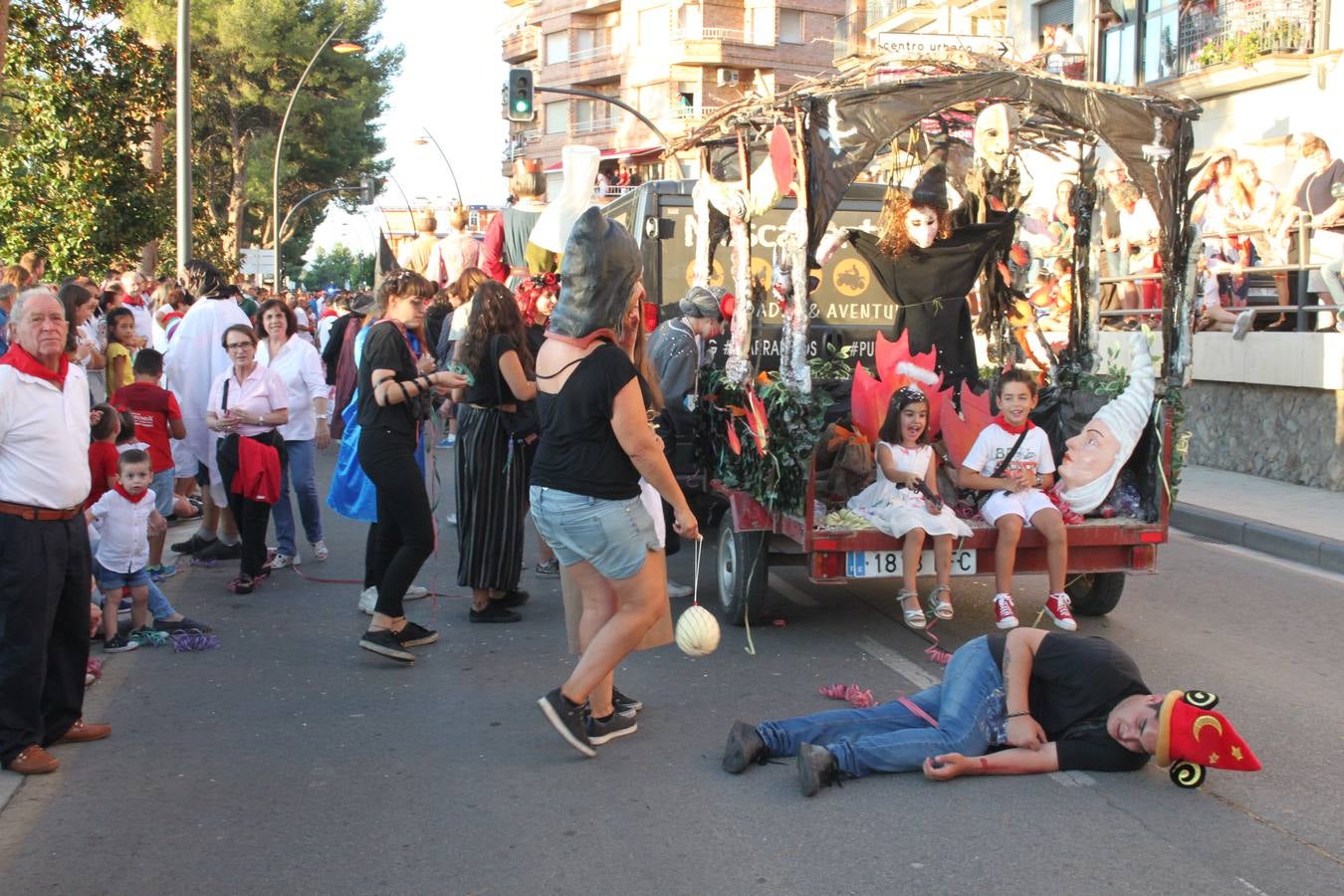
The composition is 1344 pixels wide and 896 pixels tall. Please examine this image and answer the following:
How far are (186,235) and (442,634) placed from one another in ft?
32.2

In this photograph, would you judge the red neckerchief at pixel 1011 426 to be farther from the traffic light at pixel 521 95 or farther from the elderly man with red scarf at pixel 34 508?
the traffic light at pixel 521 95

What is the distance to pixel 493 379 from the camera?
6828 millimetres

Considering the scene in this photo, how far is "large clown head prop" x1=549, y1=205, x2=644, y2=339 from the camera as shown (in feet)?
15.7

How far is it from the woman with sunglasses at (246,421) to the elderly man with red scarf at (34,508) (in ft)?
9.72

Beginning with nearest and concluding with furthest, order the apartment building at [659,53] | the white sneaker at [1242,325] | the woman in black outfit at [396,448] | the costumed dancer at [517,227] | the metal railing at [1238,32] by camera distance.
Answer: the woman in black outfit at [396,448] → the white sneaker at [1242,325] → the costumed dancer at [517,227] → the metal railing at [1238,32] → the apartment building at [659,53]

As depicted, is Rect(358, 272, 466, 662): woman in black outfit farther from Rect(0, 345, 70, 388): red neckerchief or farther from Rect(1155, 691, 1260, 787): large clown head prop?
Rect(1155, 691, 1260, 787): large clown head prop

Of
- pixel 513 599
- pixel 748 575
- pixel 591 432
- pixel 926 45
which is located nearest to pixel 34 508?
pixel 591 432

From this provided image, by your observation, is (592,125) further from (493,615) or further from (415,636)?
(415,636)

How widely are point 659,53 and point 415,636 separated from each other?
53294 millimetres

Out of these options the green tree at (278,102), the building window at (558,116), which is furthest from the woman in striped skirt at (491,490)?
the building window at (558,116)

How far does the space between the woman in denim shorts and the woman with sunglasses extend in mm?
3557

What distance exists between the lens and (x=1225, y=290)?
14.5m

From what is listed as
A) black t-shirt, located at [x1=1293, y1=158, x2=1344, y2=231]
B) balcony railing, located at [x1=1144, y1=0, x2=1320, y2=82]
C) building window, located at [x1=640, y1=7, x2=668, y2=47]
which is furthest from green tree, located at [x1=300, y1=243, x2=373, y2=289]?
black t-shirt, located at [x1=1293, y1=158, x2=1344, y2=231]

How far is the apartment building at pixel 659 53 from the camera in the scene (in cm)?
5525
